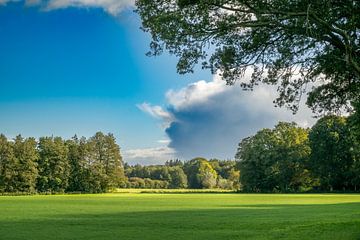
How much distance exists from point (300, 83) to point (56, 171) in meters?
112

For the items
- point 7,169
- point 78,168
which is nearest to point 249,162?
point 78,168

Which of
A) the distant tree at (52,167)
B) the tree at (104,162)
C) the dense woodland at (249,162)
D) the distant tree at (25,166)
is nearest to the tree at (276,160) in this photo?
the dense woodland at (249,162)

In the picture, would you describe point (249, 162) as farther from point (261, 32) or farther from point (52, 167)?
point (261, 32)

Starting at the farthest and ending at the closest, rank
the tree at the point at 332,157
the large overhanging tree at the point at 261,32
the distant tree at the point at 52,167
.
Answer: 1. the distant tree at the point at 52,167
2. the tree at the point at 332,157
3. the large overhanging tree at the point at 261,32

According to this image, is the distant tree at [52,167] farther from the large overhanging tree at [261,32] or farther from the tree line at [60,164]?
the large overhanging tree at [261,32]

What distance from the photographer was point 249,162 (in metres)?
125

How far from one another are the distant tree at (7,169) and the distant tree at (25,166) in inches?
35.1

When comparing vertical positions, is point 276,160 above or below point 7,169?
above

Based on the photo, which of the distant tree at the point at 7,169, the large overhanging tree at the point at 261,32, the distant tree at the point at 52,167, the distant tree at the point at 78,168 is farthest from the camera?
the distant tree at the point at 78,168

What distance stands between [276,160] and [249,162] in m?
6.84

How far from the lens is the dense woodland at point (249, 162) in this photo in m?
113

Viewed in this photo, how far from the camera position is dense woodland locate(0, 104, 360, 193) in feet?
371

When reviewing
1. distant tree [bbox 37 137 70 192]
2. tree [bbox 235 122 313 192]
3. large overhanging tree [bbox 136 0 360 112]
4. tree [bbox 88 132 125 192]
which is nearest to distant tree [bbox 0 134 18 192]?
distant tree [bbox 37 137 70 192]

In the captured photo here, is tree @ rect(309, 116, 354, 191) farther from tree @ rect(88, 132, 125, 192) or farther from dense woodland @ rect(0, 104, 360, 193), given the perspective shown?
tree @ rect(88, 132, 125, 192)
